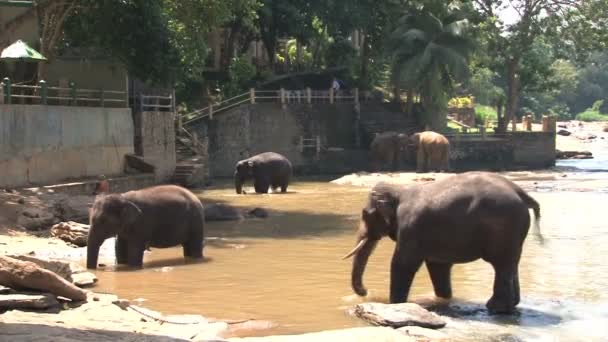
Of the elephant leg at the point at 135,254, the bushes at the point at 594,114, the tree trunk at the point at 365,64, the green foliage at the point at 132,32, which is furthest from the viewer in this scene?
the bushes at the point at 594,114

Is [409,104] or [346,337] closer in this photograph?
[346,337]

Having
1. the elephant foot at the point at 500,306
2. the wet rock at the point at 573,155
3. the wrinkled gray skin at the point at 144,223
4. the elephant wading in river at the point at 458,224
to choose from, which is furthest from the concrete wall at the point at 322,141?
the elephant foot at the point at 500,306

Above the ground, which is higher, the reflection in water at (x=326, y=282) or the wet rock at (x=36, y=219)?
the wet rock at (x=36, y=219)

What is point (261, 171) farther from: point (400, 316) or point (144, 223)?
point (400, 316)

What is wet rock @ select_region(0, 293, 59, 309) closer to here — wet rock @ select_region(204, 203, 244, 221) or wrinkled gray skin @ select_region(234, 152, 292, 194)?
wet rock @ select_region(204, 203, 244, 221)

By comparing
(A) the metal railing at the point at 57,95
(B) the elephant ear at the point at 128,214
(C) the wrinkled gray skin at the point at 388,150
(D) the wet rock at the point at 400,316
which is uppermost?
(A) the metal railing at the point at 57,95

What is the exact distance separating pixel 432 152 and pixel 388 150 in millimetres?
2096

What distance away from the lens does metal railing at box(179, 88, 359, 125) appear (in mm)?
41750

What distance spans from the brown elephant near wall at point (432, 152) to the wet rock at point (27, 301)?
104 ft

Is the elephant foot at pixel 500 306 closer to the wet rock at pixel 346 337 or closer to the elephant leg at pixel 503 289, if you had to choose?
the elephant leg at pixel 503 289

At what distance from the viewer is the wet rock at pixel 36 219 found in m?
17.7

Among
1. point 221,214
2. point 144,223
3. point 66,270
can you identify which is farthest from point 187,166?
point 66,270

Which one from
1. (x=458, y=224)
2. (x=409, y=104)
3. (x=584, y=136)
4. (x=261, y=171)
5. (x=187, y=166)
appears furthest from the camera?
(x=584, y=136)

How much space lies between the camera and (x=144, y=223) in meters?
14.2
